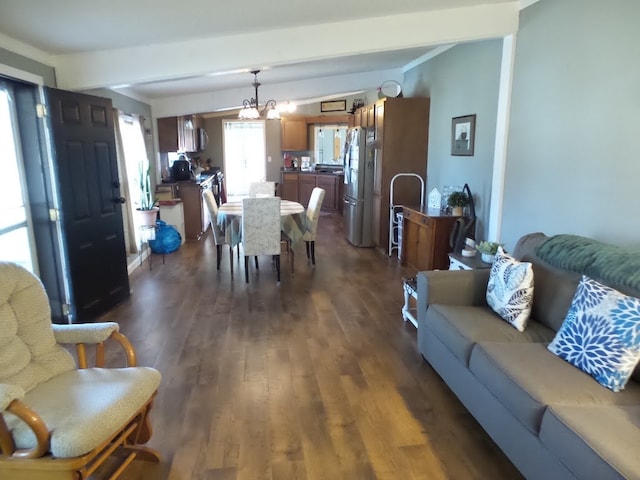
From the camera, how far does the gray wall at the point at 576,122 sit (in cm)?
250

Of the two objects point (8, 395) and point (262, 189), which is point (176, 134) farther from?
point (8, 395)

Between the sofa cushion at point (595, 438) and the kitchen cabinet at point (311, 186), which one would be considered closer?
the sofa cushion at point (595, 438)

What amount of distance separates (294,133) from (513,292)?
822 centimetres

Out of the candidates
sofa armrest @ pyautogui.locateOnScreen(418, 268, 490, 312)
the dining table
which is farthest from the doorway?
sofa armrest @ pyautogui.locateOnScreen(418, 268, 490, 312)

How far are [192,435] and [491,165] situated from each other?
3.43 metres

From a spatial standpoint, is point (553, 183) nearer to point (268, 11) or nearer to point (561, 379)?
point (561, 379)

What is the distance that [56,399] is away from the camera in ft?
5.96

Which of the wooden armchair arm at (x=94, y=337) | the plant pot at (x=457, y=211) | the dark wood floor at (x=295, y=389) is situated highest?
the plant pot at (x=457, y=211)

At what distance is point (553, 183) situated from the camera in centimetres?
311

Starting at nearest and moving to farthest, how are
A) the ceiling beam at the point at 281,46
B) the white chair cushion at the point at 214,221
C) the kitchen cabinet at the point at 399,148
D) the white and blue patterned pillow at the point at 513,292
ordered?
the white and blue patterned pillow at the point at 513,292 → the ceiling beam at the point at 281,46 → the white chair cushion at the point at 214,221 → the kitchen cabinet at the point at 399,148

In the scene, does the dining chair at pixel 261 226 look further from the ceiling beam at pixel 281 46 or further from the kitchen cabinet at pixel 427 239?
the kitchen cabinet at pixel 427 239

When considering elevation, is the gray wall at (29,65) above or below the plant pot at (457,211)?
above

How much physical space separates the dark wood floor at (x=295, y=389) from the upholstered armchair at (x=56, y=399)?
0.34 metres

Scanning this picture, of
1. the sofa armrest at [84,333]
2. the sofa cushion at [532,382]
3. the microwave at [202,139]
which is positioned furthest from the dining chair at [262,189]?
the sofa cushion at [532,382]
